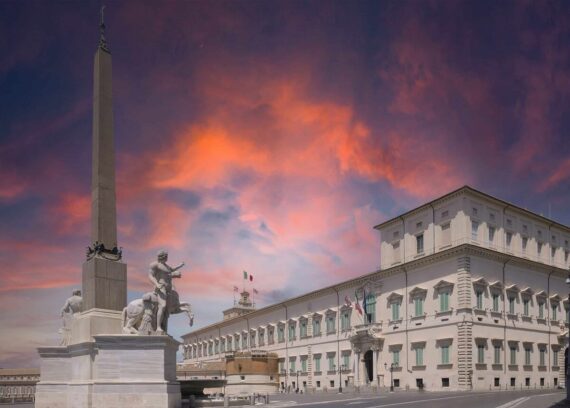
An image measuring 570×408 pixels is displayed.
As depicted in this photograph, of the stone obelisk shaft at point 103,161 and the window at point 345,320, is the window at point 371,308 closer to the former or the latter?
the window at point 345,320

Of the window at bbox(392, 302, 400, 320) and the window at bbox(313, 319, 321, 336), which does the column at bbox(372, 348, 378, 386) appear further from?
the window at bbox(313, 319, 321, 336)

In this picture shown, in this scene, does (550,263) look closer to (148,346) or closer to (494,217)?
(494,217)

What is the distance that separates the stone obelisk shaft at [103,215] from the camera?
64.6 ft

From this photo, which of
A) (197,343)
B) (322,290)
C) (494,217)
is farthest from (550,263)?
(197,343)

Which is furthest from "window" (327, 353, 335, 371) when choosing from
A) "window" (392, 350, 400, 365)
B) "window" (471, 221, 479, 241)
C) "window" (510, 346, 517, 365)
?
"window" (471, 221, 479, 241)

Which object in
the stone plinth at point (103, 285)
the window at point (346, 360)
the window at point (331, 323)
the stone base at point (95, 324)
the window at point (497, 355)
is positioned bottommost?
the window at point (346, 360)

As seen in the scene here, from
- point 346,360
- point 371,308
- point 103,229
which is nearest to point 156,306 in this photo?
point 103,229

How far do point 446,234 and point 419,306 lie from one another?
6.91 m

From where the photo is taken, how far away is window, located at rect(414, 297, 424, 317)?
53375 mm

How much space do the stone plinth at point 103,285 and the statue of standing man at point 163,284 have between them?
5.84 ft

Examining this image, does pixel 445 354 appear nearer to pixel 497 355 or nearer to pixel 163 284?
pixel 497 355

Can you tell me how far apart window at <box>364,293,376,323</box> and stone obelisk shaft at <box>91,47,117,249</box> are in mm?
42989

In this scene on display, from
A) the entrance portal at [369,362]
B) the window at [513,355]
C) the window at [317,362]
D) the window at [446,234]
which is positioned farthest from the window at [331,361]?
the window at [513,355]

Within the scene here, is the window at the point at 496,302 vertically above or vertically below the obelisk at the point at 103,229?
below
